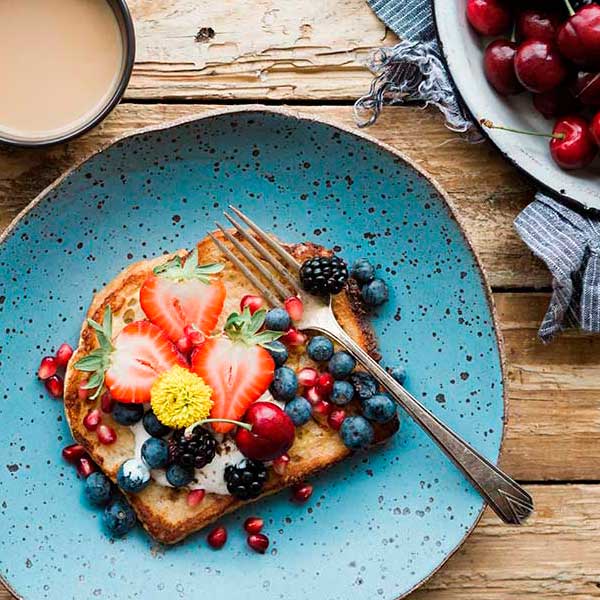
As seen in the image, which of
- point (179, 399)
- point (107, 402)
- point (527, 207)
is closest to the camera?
point (179, 399)

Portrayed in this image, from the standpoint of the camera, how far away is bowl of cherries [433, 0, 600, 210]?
1843 mm

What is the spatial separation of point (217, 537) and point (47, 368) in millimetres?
467

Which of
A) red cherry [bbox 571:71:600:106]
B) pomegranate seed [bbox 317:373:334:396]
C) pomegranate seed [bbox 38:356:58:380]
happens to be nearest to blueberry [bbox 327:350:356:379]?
pomegranate seed [bbox 317:373:334:396]

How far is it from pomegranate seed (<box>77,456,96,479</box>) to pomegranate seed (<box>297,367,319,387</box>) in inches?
17.4

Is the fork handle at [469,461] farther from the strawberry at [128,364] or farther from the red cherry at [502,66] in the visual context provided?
the red cherry at [502,66]

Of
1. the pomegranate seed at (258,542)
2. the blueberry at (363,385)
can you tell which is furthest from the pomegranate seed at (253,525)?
the blueberry at (363,385)

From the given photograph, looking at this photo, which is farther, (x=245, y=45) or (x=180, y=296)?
(x=245, y=45)

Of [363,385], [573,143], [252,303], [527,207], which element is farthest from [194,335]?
[573,143]

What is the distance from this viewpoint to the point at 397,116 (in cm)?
201

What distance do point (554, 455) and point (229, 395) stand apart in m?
0.72

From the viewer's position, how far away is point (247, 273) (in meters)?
1.87

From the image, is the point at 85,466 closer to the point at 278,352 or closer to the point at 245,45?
the point at 278,352

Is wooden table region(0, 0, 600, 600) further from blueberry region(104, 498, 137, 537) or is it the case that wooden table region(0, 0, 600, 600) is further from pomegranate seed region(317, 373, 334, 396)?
blueberry region(104, 498, 137, 537)

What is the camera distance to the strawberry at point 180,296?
6.00 feet
